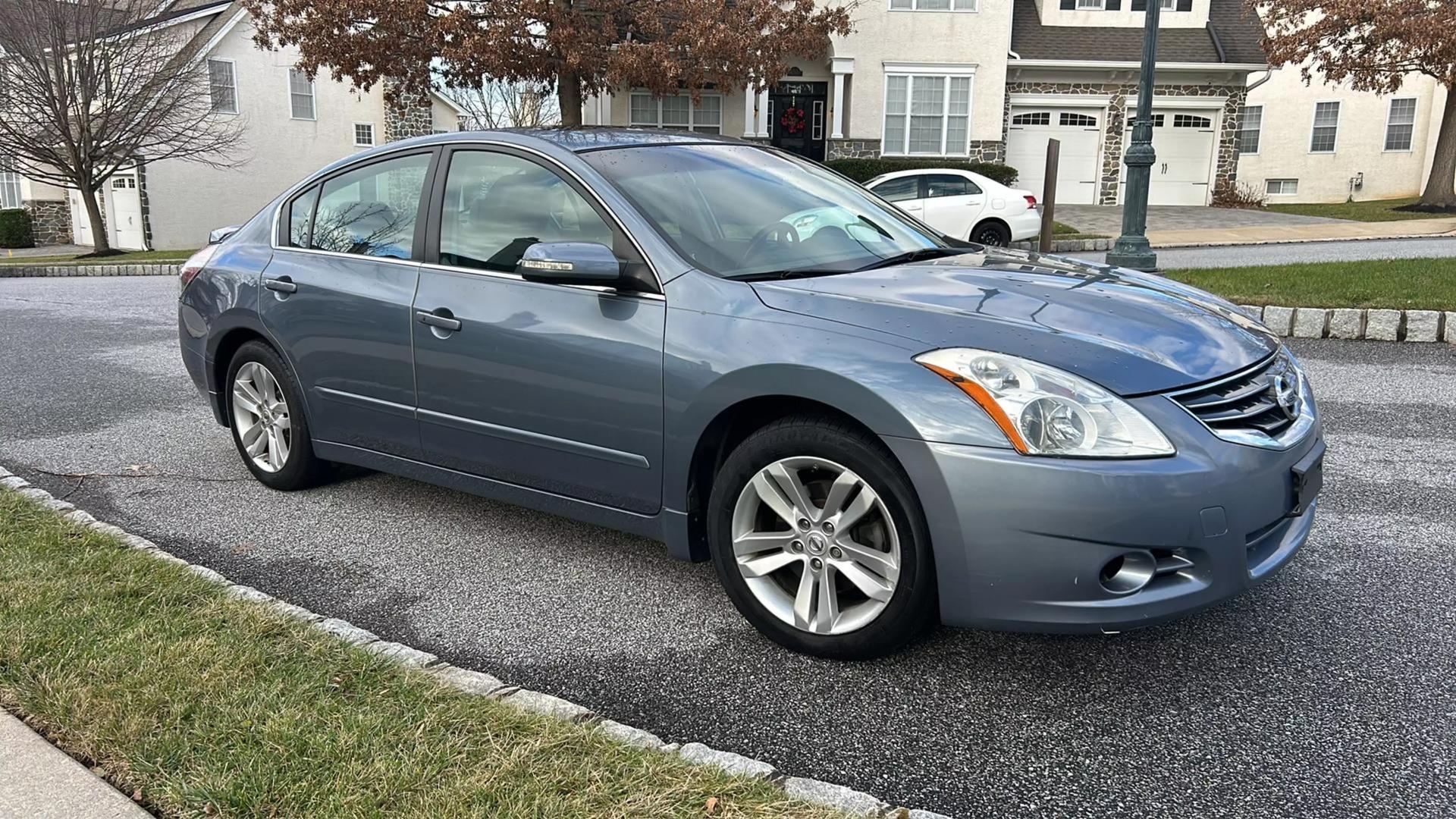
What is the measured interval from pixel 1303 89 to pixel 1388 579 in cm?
3235

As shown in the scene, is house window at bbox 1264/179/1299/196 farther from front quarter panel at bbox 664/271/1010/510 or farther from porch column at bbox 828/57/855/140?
front quarter panel at bbox 664/271/1010/510

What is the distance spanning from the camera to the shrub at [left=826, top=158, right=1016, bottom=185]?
22.4 metres

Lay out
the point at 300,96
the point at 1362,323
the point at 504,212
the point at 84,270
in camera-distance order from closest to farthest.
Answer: the point at 504,212, the point at 1362,323, the point at 84,270, the point at 300,96

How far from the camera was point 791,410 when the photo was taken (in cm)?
309

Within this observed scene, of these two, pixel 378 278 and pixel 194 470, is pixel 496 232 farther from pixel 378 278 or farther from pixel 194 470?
pixel 194 470

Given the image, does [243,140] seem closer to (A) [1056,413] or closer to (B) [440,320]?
(B) [440,320]

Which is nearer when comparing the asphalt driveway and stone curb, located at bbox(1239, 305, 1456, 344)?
the asphalt driveway

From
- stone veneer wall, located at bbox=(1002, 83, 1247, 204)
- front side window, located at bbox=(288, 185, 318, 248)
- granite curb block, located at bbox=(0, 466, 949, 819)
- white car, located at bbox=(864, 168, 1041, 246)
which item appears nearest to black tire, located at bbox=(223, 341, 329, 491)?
front side window, located at bbox=(288, 185, 318, 248)

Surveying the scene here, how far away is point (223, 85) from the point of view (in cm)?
2758

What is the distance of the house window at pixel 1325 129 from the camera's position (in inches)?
1206

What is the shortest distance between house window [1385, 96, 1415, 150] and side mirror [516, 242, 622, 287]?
34.4 meters

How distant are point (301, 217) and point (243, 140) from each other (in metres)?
26.8

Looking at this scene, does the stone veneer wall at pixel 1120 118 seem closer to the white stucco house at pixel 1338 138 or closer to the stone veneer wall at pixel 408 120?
the white stucco house at pixel 1338 138

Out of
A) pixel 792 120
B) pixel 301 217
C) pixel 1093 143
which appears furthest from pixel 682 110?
pixel 301 217
